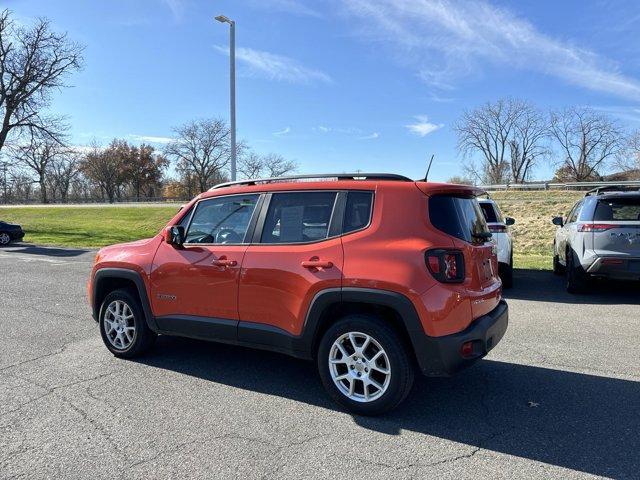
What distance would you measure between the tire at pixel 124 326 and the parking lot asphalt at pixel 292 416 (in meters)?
0.14

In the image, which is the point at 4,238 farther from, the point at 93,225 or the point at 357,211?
the point at 357,211

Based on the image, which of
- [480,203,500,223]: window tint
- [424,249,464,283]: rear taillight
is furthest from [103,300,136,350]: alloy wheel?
[480,203,500,223]: window tint

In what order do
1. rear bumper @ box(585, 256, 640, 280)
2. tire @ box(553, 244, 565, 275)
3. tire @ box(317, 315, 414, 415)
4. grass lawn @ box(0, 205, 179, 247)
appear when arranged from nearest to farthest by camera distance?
1. tire @ box(317, 315, 414, 415)
2. rear bumper @ box(585, 256, 640, 280)
3. tire @ box(553, 244, 565, 275)
4. grass lawn @ box(0, 205, 179, 247)

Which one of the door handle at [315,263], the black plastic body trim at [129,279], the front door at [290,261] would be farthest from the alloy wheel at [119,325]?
the door handle at [315,263]

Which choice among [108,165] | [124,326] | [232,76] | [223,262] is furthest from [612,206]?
[108,165]

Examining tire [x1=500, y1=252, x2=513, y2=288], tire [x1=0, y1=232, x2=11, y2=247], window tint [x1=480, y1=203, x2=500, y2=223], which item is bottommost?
tire [x1=0, y1=232, x2=11, y2=247]

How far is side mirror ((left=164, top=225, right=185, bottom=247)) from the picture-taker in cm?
455

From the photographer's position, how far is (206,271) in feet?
14.3

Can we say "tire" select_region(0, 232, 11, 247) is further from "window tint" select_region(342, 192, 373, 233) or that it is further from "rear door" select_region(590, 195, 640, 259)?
"rear door" select_region(590, 195, 640, 259)

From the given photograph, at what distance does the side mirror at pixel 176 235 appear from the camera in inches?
179

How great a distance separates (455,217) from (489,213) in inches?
209

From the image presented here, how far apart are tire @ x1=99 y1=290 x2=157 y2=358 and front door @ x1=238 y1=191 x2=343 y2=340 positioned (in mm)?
1327

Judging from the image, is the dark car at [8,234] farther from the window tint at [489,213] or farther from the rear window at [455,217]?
the rear window at [455,217]

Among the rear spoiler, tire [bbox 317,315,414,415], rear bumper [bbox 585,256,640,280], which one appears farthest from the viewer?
rear bumper [bbox 585,256,640,280]
